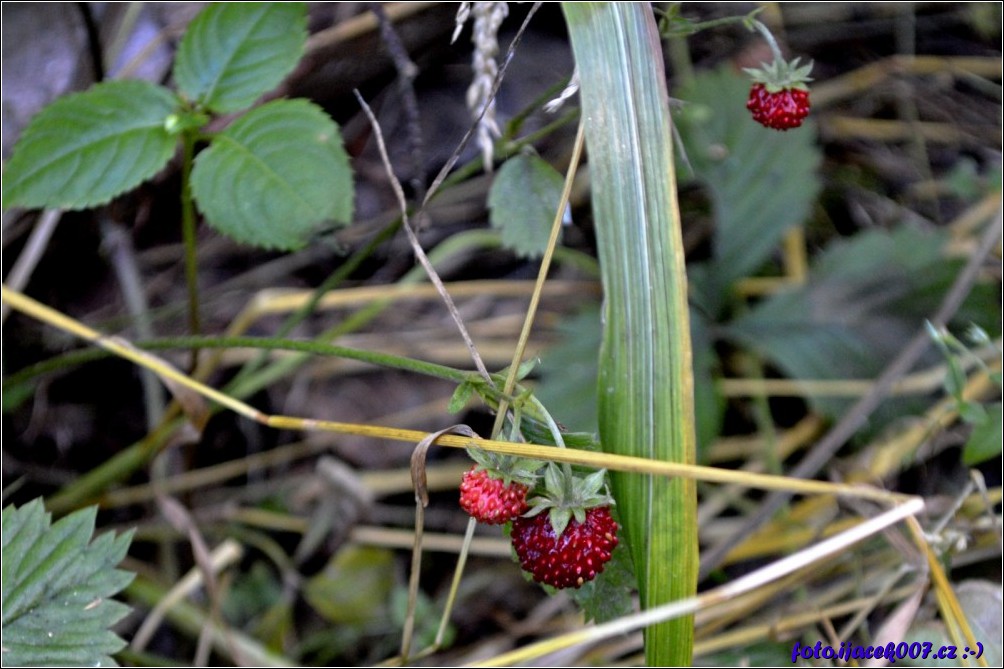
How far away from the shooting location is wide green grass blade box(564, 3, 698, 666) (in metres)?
0.64

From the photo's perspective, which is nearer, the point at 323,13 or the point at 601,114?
the point at 601,114

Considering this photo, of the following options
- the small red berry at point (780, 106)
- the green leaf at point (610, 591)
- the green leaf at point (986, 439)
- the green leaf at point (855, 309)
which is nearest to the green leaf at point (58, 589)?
the green leaf at point (610, 591)

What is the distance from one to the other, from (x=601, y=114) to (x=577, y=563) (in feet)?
1.17

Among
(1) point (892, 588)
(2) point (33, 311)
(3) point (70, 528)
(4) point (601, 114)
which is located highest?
(4) point (601, 114)

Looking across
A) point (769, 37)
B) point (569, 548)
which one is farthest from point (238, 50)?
point (569, 548)

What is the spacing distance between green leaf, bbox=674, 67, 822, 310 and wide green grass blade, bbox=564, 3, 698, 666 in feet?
2.79

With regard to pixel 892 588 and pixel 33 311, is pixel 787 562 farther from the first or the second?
pixel 33 311

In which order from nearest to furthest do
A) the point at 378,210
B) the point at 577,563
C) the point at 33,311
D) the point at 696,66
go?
the point at 577,563 → the point at 33,311 → the point at 378,210 → the point at 696,66

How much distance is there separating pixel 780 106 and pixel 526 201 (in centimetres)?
28

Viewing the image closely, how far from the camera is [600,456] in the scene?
642mm

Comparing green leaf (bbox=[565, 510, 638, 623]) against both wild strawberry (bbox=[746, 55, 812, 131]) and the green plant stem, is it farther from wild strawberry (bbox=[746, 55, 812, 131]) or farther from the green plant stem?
the green plant stem

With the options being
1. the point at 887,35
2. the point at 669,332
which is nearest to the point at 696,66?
the point at 887,35

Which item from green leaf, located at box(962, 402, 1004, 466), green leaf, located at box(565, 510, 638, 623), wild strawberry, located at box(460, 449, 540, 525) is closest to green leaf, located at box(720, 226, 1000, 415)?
green leaf, located at box(962, 402, 1004, 466)

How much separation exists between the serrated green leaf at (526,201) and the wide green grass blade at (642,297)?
0.25 meters
